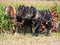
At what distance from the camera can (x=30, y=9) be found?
12781 mm

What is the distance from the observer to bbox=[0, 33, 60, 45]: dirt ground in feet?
38.8

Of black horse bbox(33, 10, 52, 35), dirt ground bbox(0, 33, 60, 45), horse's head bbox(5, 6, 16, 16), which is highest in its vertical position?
horse's head bbox(5, 6, 16, 16)

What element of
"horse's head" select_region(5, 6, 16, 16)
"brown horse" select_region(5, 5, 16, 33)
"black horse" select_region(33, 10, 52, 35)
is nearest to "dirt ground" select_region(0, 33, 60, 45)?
"black horse" select_region(33, 10, 52, 35)

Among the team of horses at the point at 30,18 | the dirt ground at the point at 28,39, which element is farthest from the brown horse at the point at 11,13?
the dirt ground at the point at 28,39

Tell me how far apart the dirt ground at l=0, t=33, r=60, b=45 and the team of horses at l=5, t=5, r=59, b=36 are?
37 centimetres

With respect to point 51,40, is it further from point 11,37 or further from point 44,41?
point 11,37

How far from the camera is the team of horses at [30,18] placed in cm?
1272

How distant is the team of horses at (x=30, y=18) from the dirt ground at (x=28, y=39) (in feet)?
1.20

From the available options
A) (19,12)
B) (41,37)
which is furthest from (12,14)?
(41,37)

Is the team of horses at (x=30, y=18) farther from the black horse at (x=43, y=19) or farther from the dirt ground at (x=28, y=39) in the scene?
the dirt ground at (x=28, y=39)

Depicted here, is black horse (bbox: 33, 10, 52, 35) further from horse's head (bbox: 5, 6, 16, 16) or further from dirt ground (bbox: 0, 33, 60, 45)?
horse's head (bbox: 5, 6, 16, 16)

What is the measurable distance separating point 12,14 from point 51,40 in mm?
2051

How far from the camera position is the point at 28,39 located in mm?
12328

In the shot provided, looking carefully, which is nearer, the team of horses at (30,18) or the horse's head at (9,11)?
the team of horses at (30,18)
